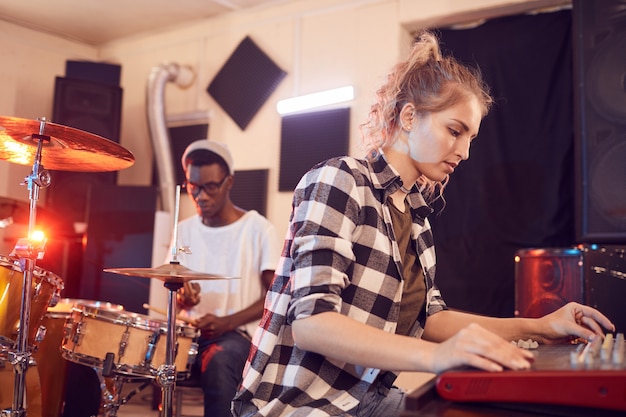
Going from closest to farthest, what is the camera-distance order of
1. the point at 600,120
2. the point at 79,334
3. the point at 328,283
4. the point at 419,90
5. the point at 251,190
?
1. the point at 328,283
2. the point at 419,90
3. the point at 79,334
4. the point at 600,120
5. the point at 251,190

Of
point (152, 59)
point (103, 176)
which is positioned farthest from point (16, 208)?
point (152, 59)

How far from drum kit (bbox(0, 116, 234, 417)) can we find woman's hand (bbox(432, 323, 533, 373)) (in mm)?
1459

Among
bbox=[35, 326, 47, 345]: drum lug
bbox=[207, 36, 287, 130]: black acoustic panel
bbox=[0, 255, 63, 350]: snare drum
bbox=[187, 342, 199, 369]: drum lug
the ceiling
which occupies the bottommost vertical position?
bbox=[187, 342, 199, 369]: drum lug

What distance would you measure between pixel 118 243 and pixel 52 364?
1909 mm

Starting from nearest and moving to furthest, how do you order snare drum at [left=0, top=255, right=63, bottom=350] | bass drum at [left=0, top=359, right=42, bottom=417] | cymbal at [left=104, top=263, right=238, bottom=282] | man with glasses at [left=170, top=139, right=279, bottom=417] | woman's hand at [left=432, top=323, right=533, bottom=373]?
woman's hand at [left=432, top=323, right=533, bottom=373]
cymbal at [left=104, top=263, right=238, bottom=282]
snare drum at [left=0, top=255, right=63, bottom=350]
bass drum at [left=0, top=359, right=42, bottom=417]
man with glasses at [left=170, top=139, right=279, bottom=417]

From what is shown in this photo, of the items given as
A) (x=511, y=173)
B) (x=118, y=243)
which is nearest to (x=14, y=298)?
(x=118, y=243)

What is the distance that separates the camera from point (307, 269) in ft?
4.37

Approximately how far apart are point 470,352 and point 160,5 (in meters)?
5.30

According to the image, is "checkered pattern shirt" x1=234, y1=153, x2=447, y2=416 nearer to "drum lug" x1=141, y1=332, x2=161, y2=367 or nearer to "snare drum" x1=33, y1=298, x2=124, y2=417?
"drum lug" x1=141, y1=332, x2=161, y2=367

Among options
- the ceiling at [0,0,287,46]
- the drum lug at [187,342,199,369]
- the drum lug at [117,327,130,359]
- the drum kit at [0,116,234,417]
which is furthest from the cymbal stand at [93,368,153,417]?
the ceiling at [0,0,287,46]

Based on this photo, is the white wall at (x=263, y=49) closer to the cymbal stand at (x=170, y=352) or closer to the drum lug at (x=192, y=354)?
the drum lug at (x=192, y=354)

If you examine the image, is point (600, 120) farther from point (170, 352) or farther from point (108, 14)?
point (108, 14)

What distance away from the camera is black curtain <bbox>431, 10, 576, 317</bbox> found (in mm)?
4289

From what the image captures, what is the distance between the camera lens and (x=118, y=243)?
5.10 metres
